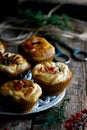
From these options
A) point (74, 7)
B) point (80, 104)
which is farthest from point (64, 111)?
point (74, 7)

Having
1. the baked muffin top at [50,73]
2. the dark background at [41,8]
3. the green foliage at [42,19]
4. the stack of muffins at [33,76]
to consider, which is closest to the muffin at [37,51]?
the stack of muffins at [33,76]

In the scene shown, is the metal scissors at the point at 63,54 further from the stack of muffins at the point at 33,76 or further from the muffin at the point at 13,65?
the muffin at the point at 13,65

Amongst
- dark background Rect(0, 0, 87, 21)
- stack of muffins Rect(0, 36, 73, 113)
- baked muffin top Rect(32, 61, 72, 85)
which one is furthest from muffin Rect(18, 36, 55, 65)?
dark background Rect(0, 0, 87, 21)

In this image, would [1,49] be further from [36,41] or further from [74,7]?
[74,7]

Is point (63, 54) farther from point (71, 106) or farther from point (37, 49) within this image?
point (71, 106)

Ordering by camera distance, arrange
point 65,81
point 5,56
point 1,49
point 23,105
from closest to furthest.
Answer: point 23,105, point 65,81, point 5,56, point 1,49

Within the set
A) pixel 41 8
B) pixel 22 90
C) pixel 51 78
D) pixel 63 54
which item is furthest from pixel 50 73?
pixel 41 8

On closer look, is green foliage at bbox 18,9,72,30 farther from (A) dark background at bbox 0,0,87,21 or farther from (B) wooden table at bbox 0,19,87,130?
(B) wooden table at bbox 0,19,87,130

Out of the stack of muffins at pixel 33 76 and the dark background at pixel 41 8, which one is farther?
the dark background at pixel 41 8
